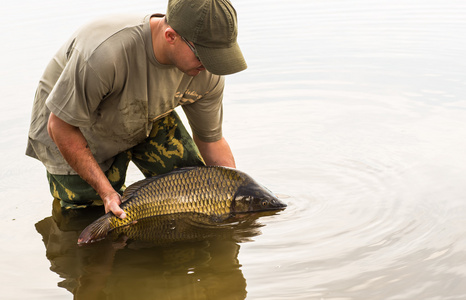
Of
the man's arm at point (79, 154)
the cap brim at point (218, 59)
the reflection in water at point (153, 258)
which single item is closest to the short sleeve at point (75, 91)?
the man's arm at point (79, 154)

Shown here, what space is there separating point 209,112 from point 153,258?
1.03 meters

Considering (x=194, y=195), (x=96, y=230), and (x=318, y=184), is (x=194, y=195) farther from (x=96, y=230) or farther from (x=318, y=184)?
(x=318, y=184)

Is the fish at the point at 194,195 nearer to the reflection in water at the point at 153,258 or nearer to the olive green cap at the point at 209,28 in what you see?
the reflection in water at the point at 153,258

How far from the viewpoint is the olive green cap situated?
3.71m

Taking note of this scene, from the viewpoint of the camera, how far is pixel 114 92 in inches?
162

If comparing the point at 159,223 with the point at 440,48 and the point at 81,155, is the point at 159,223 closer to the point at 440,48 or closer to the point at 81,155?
the point at 81,155

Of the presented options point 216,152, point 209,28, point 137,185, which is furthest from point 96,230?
point 209,28

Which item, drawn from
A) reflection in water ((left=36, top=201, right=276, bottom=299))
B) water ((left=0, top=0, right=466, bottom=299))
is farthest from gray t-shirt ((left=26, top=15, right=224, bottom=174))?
water ((left=0, top=0, right=466, bottom=299))

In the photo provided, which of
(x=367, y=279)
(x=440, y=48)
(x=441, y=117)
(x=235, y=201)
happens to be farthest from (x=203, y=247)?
(x=440, y=48)

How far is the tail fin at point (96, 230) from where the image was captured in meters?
4.29

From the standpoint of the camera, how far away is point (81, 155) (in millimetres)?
4113

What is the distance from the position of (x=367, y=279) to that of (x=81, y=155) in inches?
69.7

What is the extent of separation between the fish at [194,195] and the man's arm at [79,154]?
186 mm

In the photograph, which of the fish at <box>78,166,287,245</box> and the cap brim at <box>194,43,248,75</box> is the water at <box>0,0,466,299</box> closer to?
the fish at <box>78,166,287,245</box>
